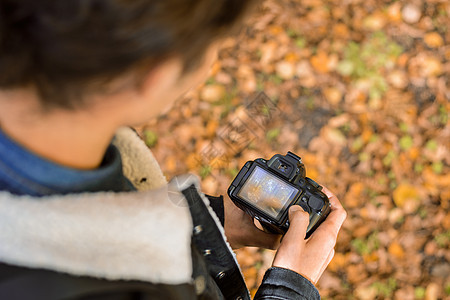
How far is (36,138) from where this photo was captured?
70 centimetres

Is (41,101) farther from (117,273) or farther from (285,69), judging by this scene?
(285,69)

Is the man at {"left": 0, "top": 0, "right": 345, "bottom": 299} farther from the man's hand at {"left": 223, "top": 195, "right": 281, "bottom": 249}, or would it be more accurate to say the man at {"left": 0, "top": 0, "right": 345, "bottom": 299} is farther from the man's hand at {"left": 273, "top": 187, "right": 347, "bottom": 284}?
the man's hand at {"left": 223, "top": 195, "right": 281, "bottom": 249}

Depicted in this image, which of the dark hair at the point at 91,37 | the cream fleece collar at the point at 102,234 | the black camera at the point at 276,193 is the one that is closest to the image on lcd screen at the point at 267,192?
the black camera at the point at 276,193

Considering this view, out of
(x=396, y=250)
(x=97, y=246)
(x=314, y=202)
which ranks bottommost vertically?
(x=396, y=250)

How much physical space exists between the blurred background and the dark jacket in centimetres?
140

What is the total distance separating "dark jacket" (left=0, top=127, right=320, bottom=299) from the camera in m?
0.69

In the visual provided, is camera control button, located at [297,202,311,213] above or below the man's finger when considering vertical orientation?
above

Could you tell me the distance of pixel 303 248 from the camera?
1.27 m

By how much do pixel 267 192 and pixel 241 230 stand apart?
234 mm

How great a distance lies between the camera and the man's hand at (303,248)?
1.21 m

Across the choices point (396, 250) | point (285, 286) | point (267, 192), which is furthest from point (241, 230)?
point (396, 250)

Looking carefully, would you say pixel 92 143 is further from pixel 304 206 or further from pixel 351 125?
pixel 351 125

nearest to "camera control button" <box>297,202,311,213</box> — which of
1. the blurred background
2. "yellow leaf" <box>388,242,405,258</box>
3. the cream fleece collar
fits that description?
the cream fleece collar

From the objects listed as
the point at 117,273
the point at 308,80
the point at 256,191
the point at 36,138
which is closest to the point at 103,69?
the point at 36,138
